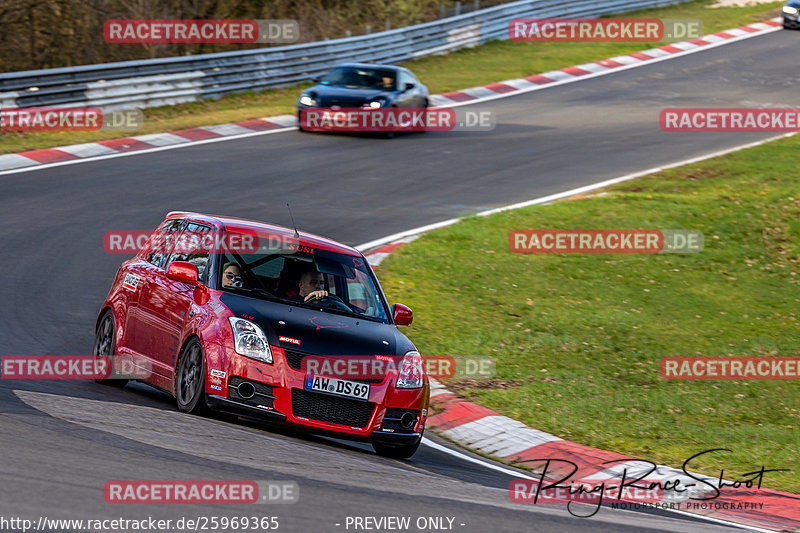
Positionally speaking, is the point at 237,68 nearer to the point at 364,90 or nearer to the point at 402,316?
the point at 364,90

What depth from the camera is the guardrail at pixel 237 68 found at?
70.1 ft

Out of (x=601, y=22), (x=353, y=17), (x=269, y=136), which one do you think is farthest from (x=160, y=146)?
(x=601, y=22)

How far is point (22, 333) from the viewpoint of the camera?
10.3 meters

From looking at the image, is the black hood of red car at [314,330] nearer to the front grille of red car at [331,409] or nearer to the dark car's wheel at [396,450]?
the front grille of red car at [331,409]

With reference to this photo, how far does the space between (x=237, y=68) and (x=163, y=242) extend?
55.9 ft

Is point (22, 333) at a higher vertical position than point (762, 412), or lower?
higher

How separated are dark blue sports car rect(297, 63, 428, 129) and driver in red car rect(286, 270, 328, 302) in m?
13.9

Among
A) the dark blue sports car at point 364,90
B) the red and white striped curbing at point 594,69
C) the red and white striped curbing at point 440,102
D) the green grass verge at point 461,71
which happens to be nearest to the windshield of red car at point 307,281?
the red and white striped curbing at point 440,102

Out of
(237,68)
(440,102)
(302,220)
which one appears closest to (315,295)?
(302,220)

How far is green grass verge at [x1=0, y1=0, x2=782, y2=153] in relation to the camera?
20891 millimetres

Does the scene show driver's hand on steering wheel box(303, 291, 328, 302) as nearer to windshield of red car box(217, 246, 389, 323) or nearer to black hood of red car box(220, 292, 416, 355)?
windshield of red car box(217, 246, 389, 323)

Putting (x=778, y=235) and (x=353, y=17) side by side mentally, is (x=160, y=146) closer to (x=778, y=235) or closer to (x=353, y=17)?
(x=778, y=235)

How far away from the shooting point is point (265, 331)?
25.7 feet

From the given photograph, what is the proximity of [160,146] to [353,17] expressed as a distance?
15415mm
